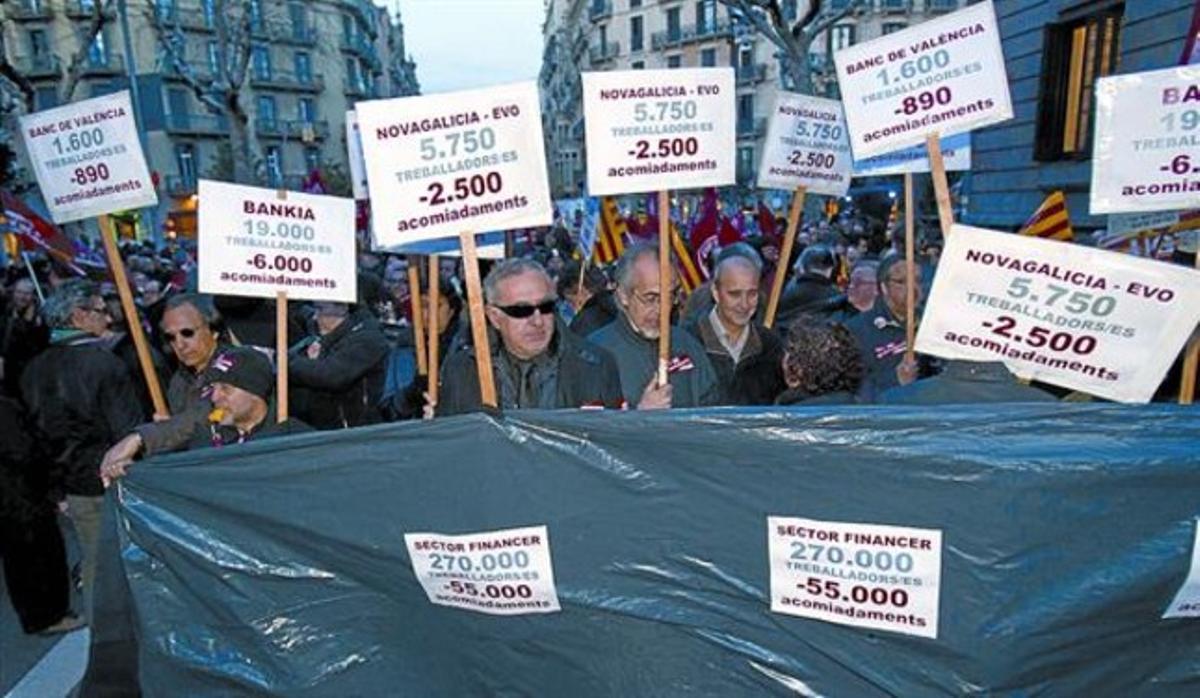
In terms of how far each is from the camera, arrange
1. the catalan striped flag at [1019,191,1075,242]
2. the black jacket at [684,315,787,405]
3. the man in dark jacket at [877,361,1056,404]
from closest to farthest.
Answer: the man in dark jacket at [877,361,1056,404] < the black jacket at [684,315,787,405] < the catalan striped flag at [1019,191,1075,242]

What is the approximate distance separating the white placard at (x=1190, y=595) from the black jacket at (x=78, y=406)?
4.29m

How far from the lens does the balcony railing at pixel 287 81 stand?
6191 centimetres

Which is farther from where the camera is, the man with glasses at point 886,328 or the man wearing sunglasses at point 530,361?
the man with glasses at point 886,328

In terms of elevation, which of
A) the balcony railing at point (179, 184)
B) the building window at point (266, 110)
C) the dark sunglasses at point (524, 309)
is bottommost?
the dark sunglasses at point (524, 309)

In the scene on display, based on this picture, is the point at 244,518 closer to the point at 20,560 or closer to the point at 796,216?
the point at 20,560

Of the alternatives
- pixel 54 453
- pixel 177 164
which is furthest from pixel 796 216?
pixel 177 164

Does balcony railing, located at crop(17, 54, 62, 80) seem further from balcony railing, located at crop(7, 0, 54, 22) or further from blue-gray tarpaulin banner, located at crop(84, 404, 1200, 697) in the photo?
blue-gray tarpaulin banner, located at crop(84, 404, 1200, 697)

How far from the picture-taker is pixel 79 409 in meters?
4.09

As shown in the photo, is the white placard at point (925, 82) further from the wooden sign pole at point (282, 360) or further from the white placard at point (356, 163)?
the white placard at point (356, 163)

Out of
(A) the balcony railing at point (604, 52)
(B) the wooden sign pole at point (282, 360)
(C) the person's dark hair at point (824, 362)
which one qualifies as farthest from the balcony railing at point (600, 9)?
(C) the person's dark hair at point (824, 362)

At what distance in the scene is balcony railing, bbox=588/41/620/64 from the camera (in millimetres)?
70825

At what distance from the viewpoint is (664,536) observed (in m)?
2.44

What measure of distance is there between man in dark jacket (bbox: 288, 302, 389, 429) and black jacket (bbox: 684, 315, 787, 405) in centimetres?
181

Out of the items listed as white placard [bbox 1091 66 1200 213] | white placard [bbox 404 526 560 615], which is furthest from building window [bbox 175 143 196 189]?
white placard [bbox 1091 66 1200 213]
